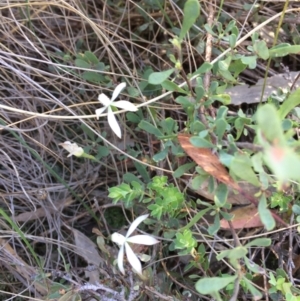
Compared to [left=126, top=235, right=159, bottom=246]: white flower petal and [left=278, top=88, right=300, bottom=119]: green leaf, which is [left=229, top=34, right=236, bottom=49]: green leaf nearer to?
[left=278, top=88, right=300, bottom=119]: green leaf

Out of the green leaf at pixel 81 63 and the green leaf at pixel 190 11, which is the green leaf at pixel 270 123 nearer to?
the green leaf at pixel 190 11

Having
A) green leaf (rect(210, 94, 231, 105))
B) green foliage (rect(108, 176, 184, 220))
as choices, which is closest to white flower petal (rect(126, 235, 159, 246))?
green foliage (rect(108, 176, 184, 220))

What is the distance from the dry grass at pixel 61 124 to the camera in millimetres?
1327

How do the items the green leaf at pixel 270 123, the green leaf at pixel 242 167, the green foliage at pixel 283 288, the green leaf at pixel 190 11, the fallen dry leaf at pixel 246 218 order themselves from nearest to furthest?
the green leaf at pixel 270 123
the green leaf at pixel 242 167
the green leaf at pixel 190 11
the green foliage at pixel 283 288
the fallen dry leaf at pixel 246 218

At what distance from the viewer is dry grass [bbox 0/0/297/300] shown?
133 cm

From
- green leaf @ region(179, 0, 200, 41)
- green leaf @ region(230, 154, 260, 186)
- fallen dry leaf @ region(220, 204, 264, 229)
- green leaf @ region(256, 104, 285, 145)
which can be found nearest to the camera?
green leaf @ region(256, 104, 285, 145)

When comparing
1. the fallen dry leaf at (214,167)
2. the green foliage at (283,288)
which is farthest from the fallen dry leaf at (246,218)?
the fallen dry leaf at (214,167)

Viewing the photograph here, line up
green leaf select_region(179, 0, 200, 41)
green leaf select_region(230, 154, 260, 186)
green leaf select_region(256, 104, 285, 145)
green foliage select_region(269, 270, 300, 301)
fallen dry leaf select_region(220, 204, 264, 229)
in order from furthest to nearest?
1. fallen dry leaf select_region(220, 204, 264, 229)
2. green foliage select_region(269, 270, 300, 301)
3. green leaf select_region(179, 0, 200, 41)
4. green leaf select_region(230, 154, 260, 186)
5. green leaf select_region(256, 104, 285, 145)

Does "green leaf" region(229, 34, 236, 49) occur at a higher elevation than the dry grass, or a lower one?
higher

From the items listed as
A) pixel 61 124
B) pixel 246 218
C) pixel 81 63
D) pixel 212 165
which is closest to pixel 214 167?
pixel 212 165

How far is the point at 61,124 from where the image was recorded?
4.59 feet

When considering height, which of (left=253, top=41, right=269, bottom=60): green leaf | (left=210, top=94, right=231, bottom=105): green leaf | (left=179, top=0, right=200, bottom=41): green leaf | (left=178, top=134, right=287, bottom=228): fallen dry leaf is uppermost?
(left=179, top=0, right=200, bottom=41): green leaf

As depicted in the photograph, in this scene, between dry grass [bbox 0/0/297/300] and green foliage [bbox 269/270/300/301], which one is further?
dry grass [bbox 0/0/297/300]

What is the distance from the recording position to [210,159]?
2.88 ft
